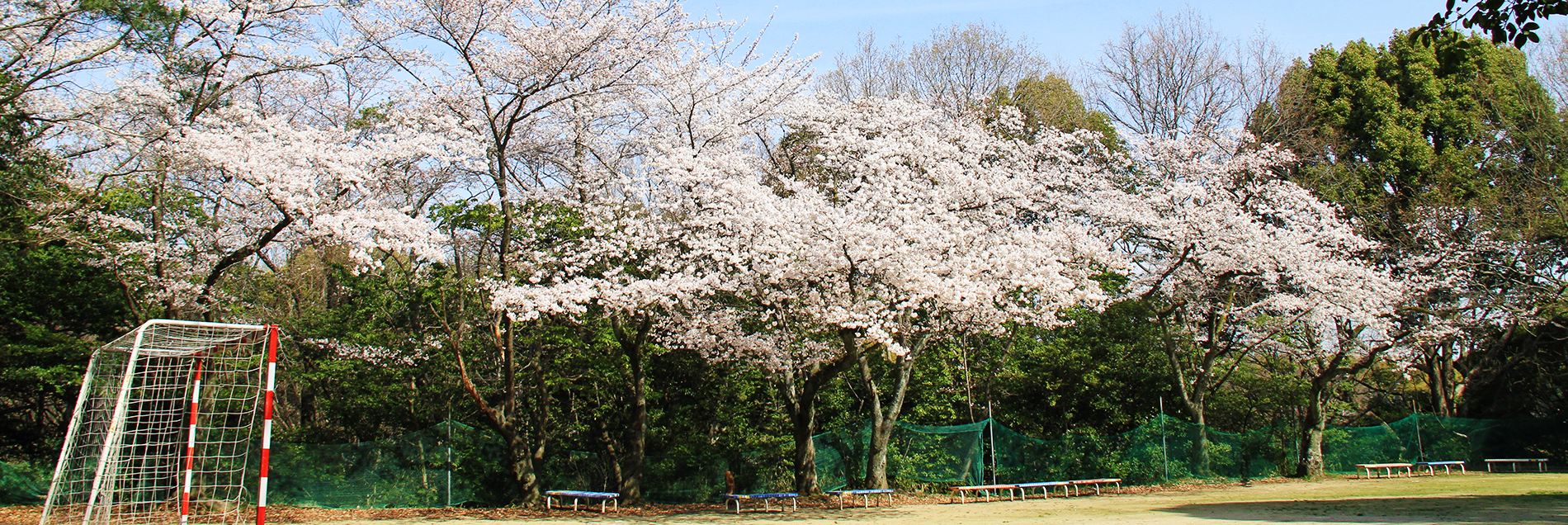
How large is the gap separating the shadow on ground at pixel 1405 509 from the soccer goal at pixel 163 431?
32.8ft

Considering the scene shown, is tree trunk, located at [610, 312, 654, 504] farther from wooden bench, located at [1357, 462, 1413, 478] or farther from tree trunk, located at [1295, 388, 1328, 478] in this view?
wooden bench, located at [1357, 462, 1413, 478]

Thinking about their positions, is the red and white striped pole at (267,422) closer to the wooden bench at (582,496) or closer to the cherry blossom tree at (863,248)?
the wooden bench at (582,496)

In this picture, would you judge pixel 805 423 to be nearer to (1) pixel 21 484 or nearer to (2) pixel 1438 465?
(1) pixel 21 484

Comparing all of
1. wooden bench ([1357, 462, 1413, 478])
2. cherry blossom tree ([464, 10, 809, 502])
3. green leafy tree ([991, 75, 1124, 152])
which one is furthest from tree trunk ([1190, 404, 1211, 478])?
cherry blossom tree ([464, 10, 809, 502])

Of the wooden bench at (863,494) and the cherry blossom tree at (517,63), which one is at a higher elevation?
the cherry blossom tree at (517,63)

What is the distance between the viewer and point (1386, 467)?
57.9ft

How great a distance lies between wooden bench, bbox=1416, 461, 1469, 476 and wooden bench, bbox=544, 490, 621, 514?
16.1 m

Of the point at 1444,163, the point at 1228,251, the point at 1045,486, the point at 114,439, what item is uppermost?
the point at 1444,163

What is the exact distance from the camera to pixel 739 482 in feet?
48.0

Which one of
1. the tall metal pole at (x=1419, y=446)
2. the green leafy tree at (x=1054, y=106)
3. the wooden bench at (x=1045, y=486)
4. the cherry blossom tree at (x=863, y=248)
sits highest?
the green leafy tree at (x=1054, y=106)

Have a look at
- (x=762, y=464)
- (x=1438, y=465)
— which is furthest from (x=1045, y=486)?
(x=1438, y=465)

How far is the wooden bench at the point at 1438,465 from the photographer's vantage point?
17.4m

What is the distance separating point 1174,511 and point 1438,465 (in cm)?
1215

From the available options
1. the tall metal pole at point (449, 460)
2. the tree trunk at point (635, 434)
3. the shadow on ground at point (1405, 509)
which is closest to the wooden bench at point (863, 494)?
the tree trunk at point (635, 434)
